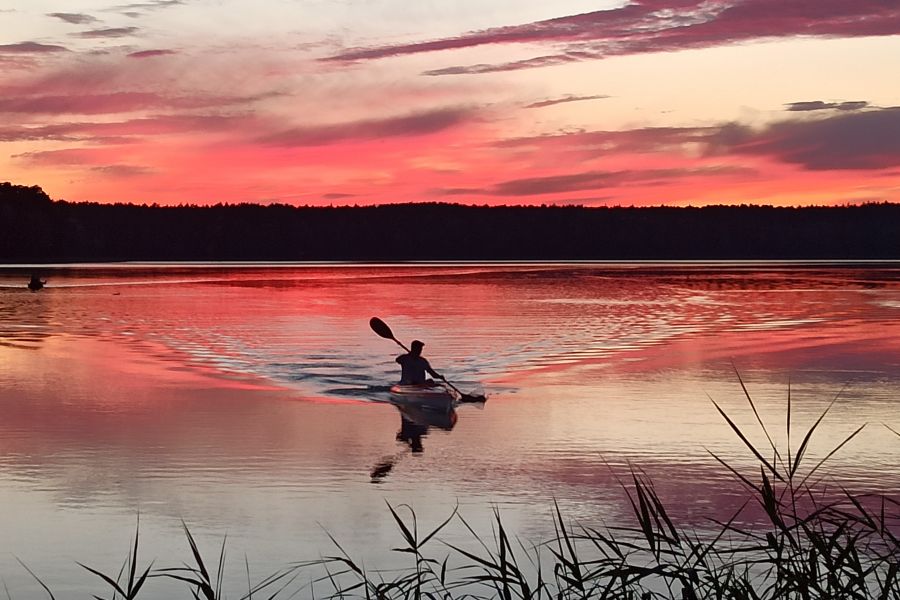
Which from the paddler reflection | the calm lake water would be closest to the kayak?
the paddler reflection

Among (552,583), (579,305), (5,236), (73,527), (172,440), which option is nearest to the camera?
(552,583)

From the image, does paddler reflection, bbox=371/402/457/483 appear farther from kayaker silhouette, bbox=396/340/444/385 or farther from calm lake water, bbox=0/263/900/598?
kayaker silhouette, bbox=396/340/444/385

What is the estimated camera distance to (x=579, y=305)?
159 feet

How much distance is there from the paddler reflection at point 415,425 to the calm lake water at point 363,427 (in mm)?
109

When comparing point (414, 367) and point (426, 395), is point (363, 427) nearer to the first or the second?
point (426, 395)

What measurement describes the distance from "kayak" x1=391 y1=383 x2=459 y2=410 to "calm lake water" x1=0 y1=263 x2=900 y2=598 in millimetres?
385

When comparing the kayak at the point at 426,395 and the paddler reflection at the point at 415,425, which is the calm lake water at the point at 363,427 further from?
the kayak at the point at 426,395

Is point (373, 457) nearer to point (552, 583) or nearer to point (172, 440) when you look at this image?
point (172, 440)

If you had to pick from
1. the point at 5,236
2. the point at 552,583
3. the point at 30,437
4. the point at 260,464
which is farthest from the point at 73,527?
the point at 5,236

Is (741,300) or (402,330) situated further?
(741,300)

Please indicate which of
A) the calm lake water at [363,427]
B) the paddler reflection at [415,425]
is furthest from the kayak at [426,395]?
the calm lake water at [363,427]

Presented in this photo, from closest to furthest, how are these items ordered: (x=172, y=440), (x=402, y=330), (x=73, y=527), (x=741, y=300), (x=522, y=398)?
(x=73, y=527)
(x=172, y=440)
(x=522, y=398)
(x=402, y=330)
(x=741, y=300)

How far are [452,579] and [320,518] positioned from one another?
2.28 meters

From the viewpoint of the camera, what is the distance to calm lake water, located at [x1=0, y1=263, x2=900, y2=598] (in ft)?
35.6
